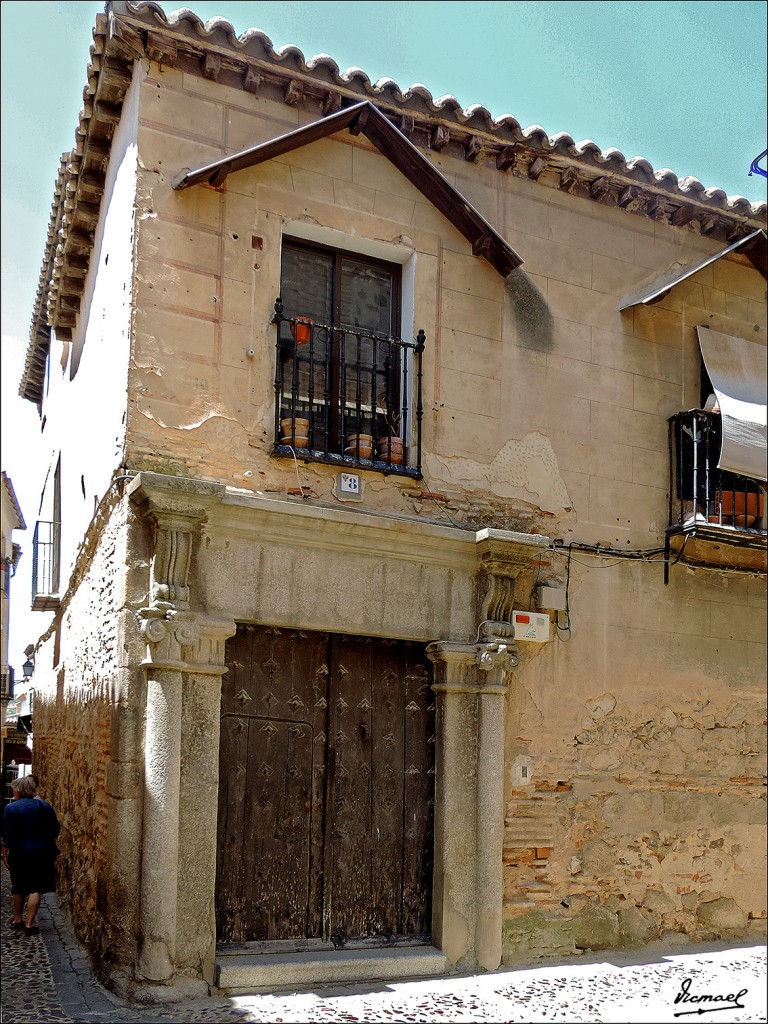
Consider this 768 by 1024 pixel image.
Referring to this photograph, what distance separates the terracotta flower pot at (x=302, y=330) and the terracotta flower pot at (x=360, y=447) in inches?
27.8

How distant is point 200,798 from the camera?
5.99 m

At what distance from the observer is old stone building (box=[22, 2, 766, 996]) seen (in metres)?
6.23

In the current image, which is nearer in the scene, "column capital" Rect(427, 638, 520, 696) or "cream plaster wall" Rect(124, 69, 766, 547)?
"cream plaster wall" Rect(124, 69, 766, 547)

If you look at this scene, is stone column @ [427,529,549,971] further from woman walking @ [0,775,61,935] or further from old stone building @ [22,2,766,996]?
woman walking @ [0,775,61,935]

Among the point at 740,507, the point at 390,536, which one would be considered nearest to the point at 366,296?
the point at 390,536

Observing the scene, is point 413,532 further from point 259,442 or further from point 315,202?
point 315,202

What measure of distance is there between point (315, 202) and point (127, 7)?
5.27ft

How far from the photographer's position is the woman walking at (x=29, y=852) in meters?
7.62

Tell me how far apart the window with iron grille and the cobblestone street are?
3163 millimetres

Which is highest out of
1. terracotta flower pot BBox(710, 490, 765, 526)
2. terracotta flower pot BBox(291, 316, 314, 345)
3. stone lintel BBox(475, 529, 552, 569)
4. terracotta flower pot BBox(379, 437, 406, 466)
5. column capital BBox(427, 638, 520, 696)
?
terracotta flower pot BBox(291, 316, 314, 345)

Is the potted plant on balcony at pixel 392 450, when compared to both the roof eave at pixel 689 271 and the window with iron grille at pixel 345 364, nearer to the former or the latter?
the window with iron grille at pixel 345 364

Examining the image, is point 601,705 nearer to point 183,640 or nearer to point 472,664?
point 472,664

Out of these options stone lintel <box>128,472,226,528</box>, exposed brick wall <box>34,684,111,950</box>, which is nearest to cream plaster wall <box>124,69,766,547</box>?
stone lintel <box>128,472,226,528</box>

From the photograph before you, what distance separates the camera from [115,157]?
7.32 meters
